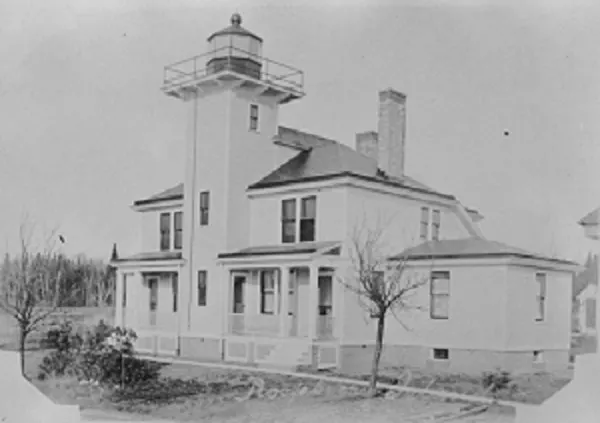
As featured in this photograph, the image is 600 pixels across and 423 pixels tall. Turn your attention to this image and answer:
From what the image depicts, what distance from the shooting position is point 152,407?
41.9 feet

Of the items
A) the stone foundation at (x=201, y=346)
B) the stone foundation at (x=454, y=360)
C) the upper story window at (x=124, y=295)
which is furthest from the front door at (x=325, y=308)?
the upper story window at (x=124, y=295)

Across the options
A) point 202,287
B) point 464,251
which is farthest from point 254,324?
point 464,251

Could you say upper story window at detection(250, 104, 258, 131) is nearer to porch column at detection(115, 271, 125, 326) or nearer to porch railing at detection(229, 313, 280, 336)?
porch railing at detection(229, 313, 280, 336)

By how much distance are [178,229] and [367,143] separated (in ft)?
13.0

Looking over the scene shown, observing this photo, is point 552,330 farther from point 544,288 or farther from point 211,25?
point 211,25

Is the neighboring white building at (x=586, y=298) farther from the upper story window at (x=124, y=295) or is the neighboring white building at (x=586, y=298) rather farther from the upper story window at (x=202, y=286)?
the upper story window at (x=124, y=295)

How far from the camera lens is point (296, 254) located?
46.8 feet

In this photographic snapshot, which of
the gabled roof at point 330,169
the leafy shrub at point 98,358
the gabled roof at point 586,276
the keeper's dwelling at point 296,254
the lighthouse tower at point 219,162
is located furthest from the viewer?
the lighthouse tower at point 219,162

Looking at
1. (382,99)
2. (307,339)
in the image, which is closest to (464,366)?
(307,339)

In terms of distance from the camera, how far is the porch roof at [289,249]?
13.9 m

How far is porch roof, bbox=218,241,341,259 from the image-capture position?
13938 mm

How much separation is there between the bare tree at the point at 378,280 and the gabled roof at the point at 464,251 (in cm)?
24

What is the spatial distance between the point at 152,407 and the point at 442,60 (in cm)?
645

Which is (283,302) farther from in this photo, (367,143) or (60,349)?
(60,349)
